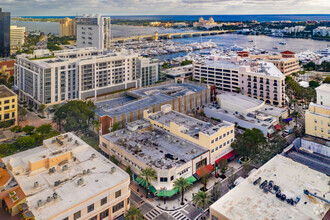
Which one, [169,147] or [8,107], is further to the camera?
[8,107]

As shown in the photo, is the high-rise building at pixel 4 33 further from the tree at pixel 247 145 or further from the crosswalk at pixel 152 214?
the crosswalk at pixel 152 214

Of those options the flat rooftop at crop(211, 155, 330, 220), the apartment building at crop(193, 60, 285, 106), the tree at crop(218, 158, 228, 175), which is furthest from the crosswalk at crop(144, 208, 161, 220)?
the apartment building at crop(193, 60, 285, 106)

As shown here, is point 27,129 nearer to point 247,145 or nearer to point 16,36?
point 247,145

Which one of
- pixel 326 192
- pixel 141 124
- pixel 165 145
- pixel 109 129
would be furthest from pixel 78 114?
pixel 326 192

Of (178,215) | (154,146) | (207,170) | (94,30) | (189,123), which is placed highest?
(94,30)

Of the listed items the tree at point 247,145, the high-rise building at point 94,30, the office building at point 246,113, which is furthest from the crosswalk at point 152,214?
the high-rise building at point 94,30

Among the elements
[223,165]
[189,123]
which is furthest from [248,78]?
[223,165]
